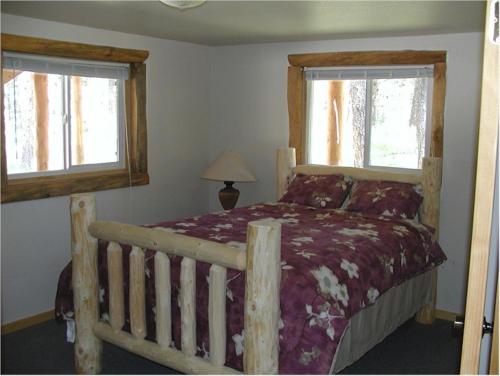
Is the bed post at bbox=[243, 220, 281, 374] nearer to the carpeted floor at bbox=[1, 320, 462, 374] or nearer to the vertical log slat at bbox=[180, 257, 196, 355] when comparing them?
the vertical log slat at bbox=[180, 257, 196, 355]

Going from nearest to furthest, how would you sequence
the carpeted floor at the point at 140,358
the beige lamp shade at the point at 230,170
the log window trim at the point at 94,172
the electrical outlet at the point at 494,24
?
the electrical outlet at the point at 494,24 < the carpeted floor at the point at 140,358 < the log window trim at the point at 94,172 < the beige lamp shade at the point at 230,170

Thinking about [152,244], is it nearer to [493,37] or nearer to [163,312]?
[163,312]

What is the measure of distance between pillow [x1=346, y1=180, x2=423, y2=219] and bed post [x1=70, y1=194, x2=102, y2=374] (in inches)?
70.3

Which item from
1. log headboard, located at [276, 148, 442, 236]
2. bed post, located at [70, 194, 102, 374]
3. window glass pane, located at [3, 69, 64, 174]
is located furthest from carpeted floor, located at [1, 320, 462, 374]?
window glass pane, located at [3, 69, 64, 174]

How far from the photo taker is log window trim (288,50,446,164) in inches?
156

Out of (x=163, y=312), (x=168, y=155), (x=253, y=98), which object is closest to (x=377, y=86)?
(x=253, y=98)

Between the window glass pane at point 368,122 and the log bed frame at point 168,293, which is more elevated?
the window glass pane at point 368,122

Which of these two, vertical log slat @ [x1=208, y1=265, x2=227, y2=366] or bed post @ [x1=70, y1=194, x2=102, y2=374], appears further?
bed post @ [x1=70, y1=194, x2=102, y2=374]

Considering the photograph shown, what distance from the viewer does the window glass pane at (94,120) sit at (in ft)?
13.7

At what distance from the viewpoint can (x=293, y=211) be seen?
4004mm

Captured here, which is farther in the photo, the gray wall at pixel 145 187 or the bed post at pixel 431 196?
the bed post at pixel 431 196

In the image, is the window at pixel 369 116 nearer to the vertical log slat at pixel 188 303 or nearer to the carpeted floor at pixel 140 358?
the carpeted floor at pixel 140 358

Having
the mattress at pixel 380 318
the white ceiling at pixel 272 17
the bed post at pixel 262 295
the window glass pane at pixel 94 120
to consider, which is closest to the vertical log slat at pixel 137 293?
the bed post at pixel 262 295

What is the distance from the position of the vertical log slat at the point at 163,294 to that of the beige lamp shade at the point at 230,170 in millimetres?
1938
